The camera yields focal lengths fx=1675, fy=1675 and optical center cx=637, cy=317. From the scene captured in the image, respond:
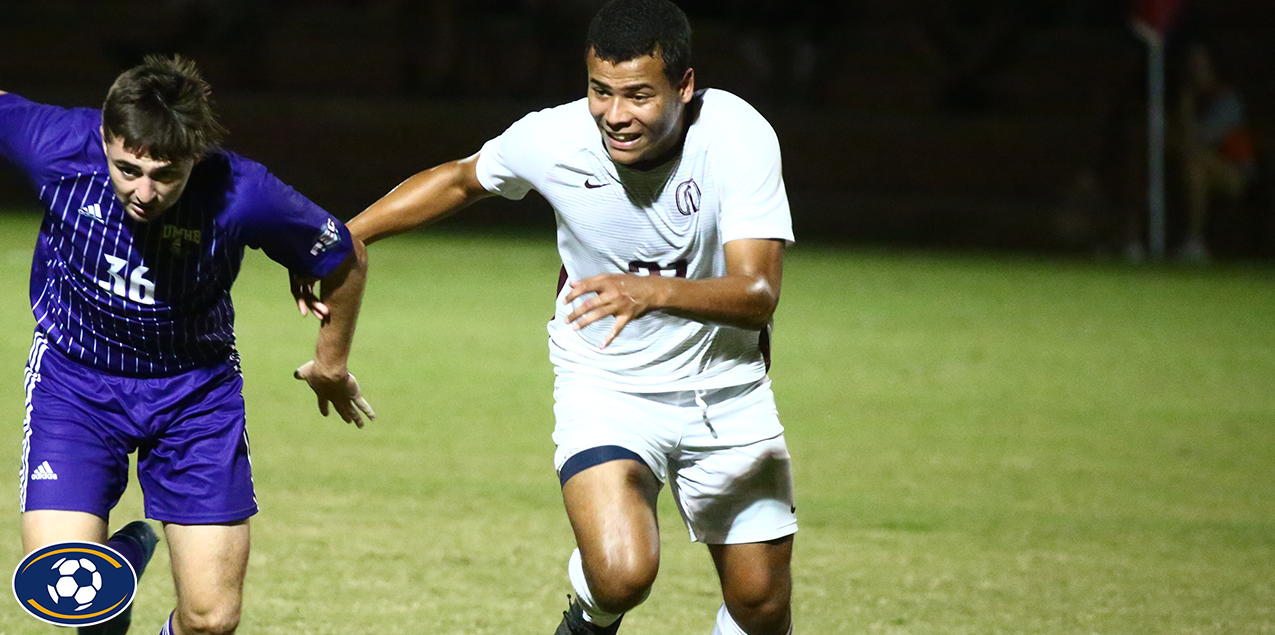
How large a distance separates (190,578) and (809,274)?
11812 millimetres

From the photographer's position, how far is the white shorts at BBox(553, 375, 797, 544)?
15.1ft

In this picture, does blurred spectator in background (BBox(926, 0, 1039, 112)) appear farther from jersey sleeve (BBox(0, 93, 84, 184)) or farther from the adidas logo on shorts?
the adidas logo on shorts

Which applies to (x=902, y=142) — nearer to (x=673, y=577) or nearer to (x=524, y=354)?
(x=524, y=354)

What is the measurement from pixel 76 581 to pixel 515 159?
5.39ft

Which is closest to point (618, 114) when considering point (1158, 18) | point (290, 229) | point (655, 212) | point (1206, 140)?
point (655, 212)

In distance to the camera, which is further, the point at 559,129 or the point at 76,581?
the point at 559,129

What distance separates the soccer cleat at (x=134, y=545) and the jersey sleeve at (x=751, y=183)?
1.88 metres

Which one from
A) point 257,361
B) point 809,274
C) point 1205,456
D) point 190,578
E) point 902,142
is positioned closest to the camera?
point 190,578

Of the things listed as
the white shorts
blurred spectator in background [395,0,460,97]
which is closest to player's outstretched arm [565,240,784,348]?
the white shorts

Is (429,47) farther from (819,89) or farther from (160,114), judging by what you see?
(160,114)

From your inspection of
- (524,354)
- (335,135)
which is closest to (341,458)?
(524,354)

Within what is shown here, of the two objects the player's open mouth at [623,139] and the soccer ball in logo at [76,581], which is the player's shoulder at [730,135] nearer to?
the player's open mouth at [623,139]

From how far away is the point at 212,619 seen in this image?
4.23 meters

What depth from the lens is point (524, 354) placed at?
11.3m
